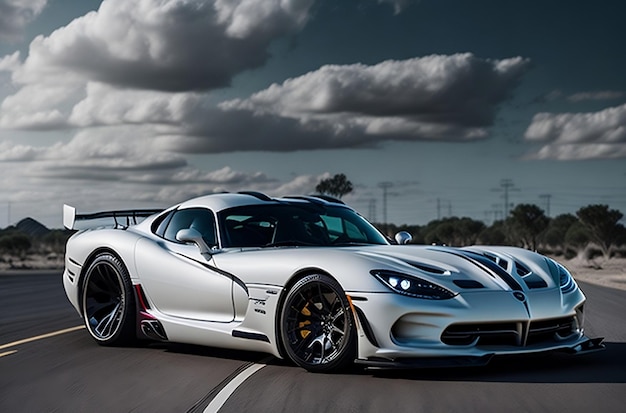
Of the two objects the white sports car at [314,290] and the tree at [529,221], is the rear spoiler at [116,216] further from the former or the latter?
the tree at [529,221]

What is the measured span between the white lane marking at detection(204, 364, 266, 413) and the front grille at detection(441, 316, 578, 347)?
64.0 inches

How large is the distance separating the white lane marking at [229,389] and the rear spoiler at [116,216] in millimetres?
3492

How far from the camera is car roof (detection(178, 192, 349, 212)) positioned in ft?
31.3

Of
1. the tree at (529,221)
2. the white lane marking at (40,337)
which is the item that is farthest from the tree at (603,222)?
the white lane marking at (40,337)

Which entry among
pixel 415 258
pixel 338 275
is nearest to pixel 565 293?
pixel 415 258

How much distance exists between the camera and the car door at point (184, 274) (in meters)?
8.75

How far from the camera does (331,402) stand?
650 cm

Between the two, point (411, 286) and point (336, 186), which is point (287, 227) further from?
point (336, 186)

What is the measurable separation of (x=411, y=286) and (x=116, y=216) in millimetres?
5050

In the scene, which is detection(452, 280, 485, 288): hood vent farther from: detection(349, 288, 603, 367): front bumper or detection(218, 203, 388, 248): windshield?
detection(218, 203, 388, 248): windshield

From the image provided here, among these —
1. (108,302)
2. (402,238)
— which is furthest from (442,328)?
(108,302)

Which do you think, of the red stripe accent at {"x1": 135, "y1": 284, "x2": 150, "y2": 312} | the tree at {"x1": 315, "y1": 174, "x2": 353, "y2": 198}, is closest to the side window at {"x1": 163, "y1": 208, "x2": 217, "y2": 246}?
the red stripe accent at {"x1": 135, "y1": 284, "x2": 150, "y2": 312}

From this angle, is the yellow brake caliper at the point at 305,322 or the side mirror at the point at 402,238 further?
the side mirror at the point at 402,238

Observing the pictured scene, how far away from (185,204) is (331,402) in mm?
4112
